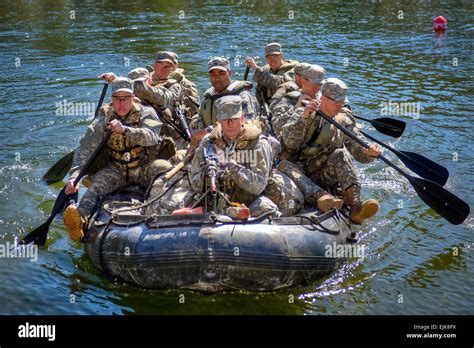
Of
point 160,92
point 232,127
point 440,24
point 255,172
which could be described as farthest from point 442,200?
point 440,24

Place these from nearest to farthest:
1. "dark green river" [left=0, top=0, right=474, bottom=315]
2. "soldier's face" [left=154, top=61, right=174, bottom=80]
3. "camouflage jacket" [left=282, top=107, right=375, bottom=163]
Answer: "dark green river" [left=0, top=0, right=474, bottom=315]
"camouflage jacket" [left=282, top=107, right=375, bottom=163]
"soldier's face" [left=154, top=61, right=174, bottom=80]

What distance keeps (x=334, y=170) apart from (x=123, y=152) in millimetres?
2477

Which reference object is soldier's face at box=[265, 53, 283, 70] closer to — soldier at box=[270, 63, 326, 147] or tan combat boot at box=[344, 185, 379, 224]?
soldier at box=[270, 63, 326, 147]

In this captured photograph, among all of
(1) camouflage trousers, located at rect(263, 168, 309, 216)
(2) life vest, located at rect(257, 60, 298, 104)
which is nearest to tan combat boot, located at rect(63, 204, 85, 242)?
(1) camouflage trousers, located at rect(263, 168, 309, 216)

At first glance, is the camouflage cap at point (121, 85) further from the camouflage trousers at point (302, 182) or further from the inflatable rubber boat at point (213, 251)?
the camouflage trousers at point (302, 182)

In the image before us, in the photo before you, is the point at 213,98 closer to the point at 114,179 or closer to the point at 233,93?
the point at 233,93

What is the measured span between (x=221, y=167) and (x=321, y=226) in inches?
46.3

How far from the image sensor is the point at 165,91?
33.7 feet

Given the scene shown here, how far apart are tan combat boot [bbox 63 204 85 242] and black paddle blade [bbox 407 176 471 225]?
3.82 m

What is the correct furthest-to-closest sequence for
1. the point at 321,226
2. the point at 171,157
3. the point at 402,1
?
the point at 402,1, the point at 171,157, the point at 321,226

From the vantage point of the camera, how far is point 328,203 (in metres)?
8.11

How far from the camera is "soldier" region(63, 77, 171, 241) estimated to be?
27.1 ft
